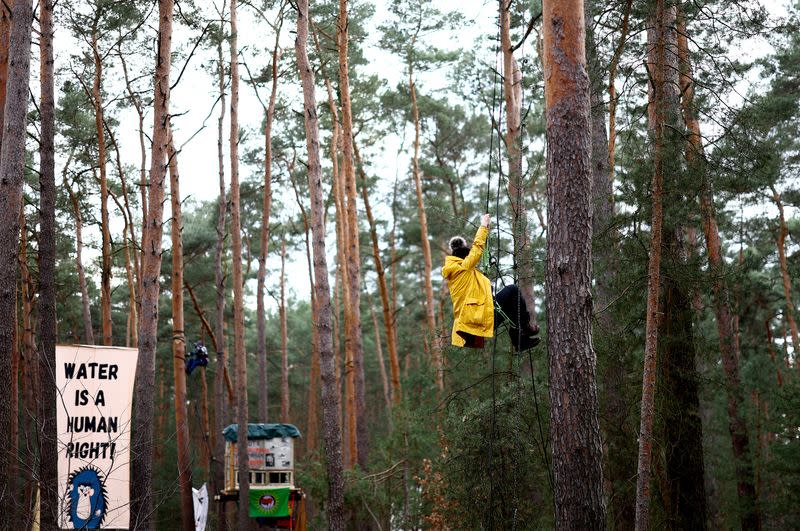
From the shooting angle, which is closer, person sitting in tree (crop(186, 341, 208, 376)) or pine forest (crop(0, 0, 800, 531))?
pine forest (crop(0, 0, 800, 531))

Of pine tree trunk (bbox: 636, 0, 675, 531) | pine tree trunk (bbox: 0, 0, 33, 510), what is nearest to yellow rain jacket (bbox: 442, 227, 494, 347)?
pine tree trunk (bbox: 636, 0, 675, 531)

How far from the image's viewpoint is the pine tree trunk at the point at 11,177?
28.3 ft

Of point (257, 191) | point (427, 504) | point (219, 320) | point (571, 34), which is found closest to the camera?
point (571, 34)

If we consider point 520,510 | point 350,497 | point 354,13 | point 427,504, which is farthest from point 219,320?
point 520,510

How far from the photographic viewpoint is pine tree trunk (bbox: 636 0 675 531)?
807cm

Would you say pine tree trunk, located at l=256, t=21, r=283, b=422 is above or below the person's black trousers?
above

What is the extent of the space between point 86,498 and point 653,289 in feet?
18.7

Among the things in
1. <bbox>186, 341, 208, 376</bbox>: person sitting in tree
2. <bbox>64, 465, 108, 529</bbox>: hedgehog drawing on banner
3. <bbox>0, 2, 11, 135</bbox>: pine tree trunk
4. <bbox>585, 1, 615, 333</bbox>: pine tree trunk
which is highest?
<bbox>0, 2, 11, 135</bbox>: pine tree trunk

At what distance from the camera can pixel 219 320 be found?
64.3 feet

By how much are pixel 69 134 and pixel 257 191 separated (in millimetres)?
7336

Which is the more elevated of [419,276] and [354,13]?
[354,13]

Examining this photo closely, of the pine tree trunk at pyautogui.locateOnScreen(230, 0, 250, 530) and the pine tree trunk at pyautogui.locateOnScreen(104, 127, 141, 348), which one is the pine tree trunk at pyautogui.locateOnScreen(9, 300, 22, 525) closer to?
the pine tree trunk at pyautogui.locateOnScreen(104, 127, 141, 348)

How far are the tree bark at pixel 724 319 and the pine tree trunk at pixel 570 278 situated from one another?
2475 millimetres

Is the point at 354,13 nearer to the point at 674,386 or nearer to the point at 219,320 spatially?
the point at 219,320
